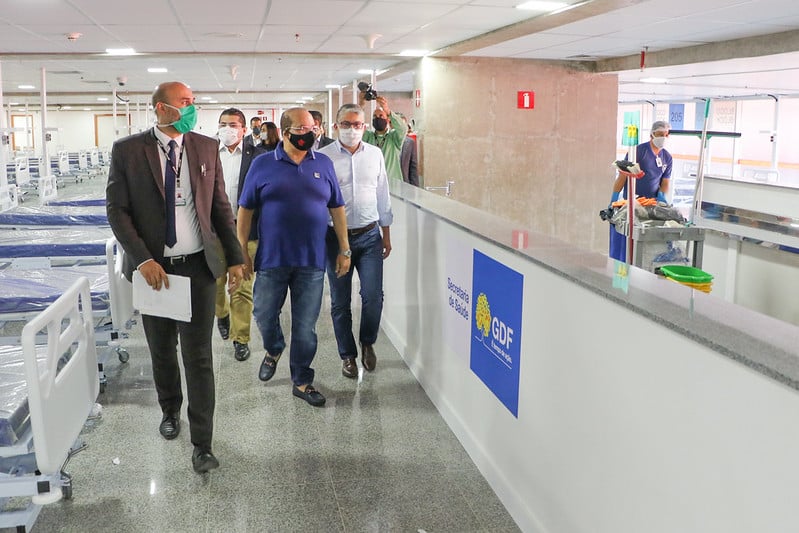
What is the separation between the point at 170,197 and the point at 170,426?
47.0 inches

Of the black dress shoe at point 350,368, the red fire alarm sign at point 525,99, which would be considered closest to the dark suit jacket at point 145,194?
the black dress shoe at point 350,368

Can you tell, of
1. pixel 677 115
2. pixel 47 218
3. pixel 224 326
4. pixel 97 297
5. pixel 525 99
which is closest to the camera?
pixel 97 297

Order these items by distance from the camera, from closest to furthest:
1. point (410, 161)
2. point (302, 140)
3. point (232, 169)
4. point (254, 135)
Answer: point (302, 140)
point (232, 169)
point (254, 135)
point (410, 161)

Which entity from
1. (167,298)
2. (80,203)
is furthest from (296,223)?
(80,203)

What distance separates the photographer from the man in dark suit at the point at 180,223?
9.41 ft

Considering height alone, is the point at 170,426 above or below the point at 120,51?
below

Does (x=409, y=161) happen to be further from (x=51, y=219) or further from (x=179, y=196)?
(x=179, y=196)

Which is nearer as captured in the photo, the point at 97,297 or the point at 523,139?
the point at 97,297

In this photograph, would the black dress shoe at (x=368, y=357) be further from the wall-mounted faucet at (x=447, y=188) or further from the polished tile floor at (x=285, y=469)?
the wall-mounted faucet at (x=447, y=188)

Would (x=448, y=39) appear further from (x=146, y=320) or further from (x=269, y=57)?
(x=146, y=320)

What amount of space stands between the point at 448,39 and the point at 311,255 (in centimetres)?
368

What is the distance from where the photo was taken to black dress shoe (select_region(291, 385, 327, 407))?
380cm

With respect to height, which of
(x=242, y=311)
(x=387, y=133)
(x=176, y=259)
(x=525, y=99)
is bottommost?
(x=242, y=311)

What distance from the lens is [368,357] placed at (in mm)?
4375
